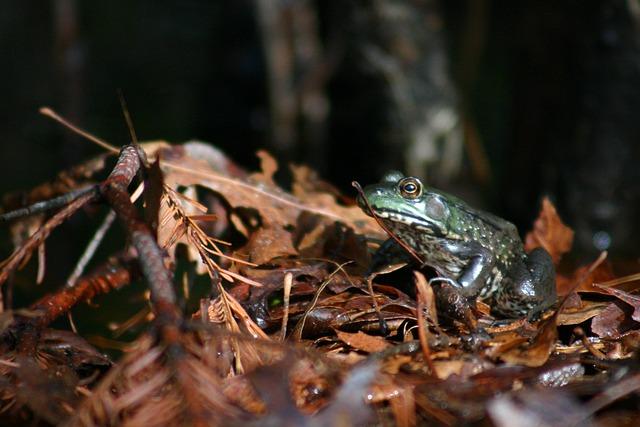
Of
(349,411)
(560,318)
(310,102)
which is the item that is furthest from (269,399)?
(310,102)

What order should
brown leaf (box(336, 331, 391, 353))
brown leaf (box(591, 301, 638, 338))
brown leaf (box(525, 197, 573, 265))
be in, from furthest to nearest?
brown leaf (box(525, 197, 573, 265)), brown leaf (box(591, 301, 638, 338)), brown leaf (box(336, 331, 391, 353))

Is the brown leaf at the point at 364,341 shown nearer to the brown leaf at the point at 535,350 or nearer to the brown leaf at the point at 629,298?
the brown leaf at the point at 535,350

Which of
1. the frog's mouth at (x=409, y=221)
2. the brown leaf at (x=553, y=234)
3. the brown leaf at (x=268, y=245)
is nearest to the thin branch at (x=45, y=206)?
the brown leaf at (x=268, y=245)

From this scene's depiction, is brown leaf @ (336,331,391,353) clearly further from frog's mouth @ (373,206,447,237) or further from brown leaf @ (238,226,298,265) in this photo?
frog's mouth @ (373,206,447,237)

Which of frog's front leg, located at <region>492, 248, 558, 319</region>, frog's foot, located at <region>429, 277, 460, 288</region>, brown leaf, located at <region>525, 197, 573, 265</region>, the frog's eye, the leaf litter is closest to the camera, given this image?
the leaf litter

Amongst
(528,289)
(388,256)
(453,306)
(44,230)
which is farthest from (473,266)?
(44,230)

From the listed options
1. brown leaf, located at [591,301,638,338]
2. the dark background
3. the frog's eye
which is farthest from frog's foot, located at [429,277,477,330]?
the dark background

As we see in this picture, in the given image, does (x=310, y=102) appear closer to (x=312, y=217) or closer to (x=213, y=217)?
(x=312, y=217)

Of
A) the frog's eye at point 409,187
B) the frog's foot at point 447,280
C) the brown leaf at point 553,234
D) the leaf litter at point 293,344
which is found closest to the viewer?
the leaf litter at point 293,344

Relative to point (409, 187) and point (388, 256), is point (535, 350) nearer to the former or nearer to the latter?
point (388, 256)
